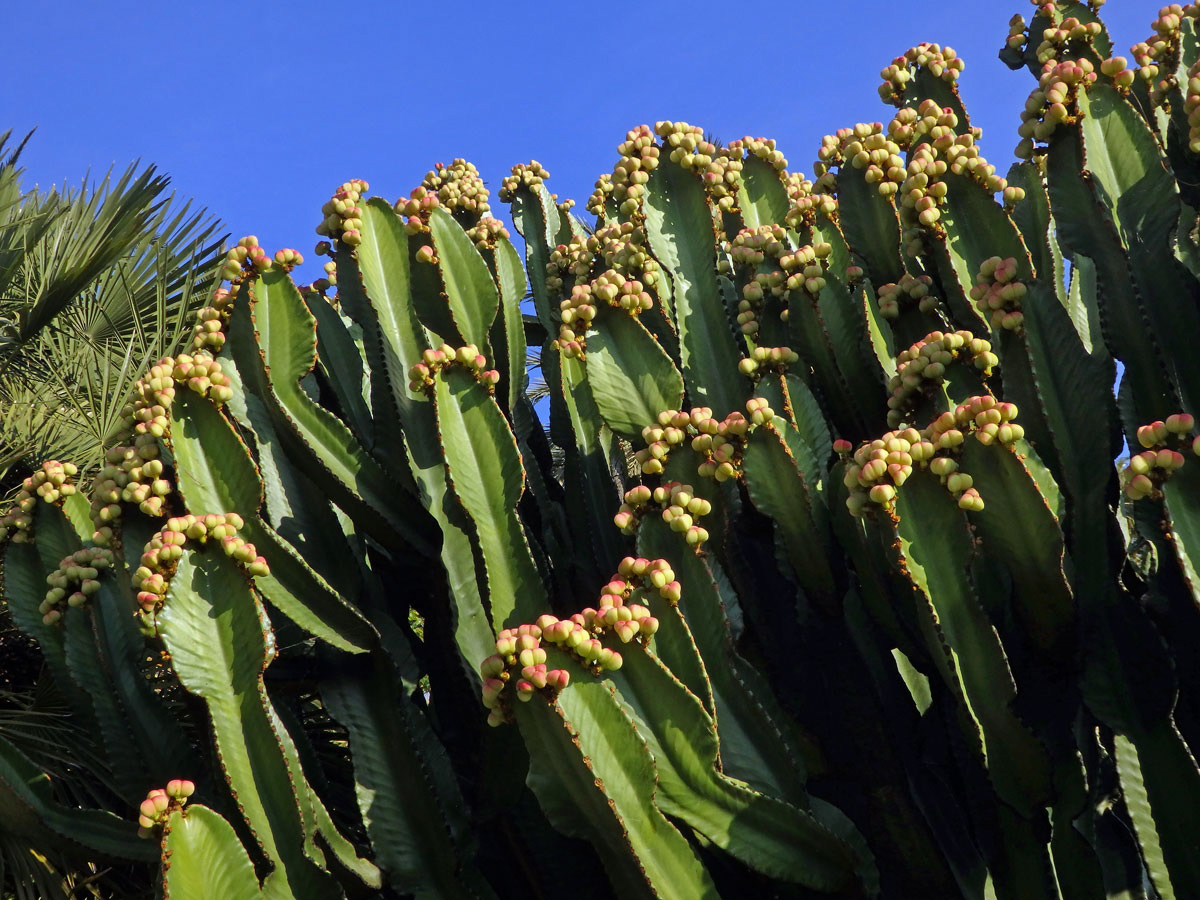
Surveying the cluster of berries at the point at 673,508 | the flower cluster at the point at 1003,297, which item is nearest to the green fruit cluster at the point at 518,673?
the cluster of berries at the point at 673,508

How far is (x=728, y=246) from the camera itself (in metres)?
3.73

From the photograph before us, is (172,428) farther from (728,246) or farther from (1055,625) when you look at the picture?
(1055,625)

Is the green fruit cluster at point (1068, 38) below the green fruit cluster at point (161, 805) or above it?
above

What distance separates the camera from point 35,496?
3365 millimetres

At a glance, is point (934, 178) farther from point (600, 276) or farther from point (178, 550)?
point (178, 550)

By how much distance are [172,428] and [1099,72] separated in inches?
98.2

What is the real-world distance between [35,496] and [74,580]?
0.42m

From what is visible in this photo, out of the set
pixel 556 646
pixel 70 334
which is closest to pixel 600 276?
pixel 556 646

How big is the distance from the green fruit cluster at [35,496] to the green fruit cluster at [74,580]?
0.30 meters

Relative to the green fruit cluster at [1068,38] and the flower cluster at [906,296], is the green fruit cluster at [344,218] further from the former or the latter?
the green fruit cluster at [1068,38]

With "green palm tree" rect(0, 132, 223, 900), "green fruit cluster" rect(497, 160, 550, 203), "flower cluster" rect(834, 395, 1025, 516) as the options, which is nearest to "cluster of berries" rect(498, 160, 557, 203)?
"green fruit cluster" rect(497, 160, 550, 203)

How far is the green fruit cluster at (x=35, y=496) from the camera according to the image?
332 centimetres

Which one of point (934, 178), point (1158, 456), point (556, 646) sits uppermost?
point (934, 178)

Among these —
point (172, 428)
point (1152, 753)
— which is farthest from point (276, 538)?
point (1152, 753)
